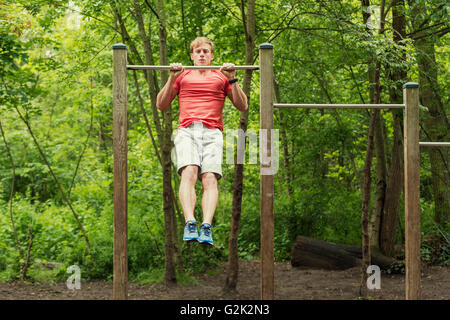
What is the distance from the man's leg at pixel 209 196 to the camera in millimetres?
3907

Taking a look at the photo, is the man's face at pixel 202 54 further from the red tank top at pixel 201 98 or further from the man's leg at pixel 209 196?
the man's leg at pixel 209 196

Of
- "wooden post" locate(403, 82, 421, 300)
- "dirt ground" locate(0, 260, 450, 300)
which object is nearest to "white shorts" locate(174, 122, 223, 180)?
"wooden post" locate(403, 82, 421, 300)

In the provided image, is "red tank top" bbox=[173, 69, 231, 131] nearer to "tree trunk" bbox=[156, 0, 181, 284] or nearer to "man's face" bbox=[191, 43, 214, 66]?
"man's face" bbox=[191, 43, 214, 66]

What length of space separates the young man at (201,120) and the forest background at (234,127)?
236 cm

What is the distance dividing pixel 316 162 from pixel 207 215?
5191 millimetres

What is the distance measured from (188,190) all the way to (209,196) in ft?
0.55

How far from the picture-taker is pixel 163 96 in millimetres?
4188

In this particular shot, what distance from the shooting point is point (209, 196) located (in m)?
3.97

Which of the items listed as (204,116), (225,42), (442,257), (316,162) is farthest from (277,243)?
(204,116)

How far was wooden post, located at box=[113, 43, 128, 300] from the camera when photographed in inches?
153

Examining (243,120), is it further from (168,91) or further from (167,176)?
(168,91)

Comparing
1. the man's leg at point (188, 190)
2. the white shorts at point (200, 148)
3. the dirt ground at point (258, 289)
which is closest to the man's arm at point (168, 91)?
the white shorts at point (200, 148)
